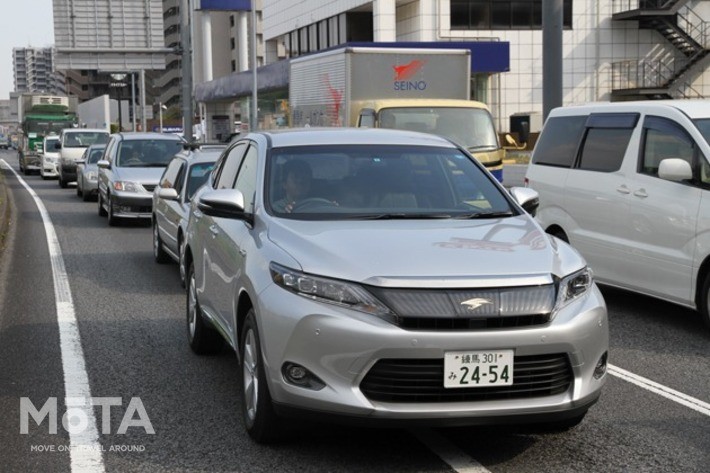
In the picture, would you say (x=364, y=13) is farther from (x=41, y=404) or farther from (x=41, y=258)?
(x=41, y=404)

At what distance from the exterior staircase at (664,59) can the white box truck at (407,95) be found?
104ft

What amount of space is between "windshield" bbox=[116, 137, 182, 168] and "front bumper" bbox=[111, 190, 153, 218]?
1.31m

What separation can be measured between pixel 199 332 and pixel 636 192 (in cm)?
412

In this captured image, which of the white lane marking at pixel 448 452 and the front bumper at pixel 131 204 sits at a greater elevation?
the front bumper at pixel 131 204

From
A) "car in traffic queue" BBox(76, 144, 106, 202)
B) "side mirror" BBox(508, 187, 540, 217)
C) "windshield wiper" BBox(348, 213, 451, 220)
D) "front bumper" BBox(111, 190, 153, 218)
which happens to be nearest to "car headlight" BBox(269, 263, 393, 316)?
"windshield wiper" BBox(348, 213, 451, 220)

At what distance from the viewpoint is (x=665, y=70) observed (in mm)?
50469

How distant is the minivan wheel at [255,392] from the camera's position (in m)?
5.22

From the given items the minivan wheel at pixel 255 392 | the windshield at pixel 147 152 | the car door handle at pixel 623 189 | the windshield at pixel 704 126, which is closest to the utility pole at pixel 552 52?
the windshield at pixel 147 152

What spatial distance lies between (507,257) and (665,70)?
48195mm

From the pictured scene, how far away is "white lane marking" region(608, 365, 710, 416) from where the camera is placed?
6270 mm

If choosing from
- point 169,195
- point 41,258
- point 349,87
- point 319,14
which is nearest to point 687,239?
point 169,195

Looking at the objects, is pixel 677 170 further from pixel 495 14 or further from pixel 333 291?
pixel 495 14

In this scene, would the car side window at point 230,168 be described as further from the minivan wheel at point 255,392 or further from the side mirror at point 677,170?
the side mirror at point 677,170

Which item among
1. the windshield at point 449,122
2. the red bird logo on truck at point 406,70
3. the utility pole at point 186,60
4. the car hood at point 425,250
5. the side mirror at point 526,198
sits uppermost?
the utility pole at point 186,60
